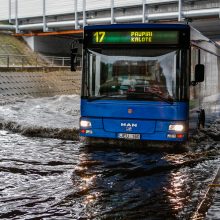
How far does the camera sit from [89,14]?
45.8 meters

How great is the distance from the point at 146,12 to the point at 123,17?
214cm

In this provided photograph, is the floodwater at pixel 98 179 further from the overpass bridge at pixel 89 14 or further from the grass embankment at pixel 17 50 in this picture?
the grass embankment at pixel 17 50

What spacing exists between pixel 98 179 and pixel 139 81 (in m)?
2.90

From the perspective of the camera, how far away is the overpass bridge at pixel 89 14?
36.0 m

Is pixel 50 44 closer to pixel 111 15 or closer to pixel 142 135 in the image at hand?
pixel 111 15

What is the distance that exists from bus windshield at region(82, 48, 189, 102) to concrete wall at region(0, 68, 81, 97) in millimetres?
22691

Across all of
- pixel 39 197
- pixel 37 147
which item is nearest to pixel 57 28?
pixel 37 147

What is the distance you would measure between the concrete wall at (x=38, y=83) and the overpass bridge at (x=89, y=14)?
5500 mm

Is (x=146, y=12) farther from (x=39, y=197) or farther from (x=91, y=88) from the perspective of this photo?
(x=39, y=197)

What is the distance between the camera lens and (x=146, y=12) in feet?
129

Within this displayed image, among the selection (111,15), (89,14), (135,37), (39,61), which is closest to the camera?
(135,37)

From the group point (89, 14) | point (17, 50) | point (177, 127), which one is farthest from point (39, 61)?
point (177, 127)

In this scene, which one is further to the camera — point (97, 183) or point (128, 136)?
point (128, 136)

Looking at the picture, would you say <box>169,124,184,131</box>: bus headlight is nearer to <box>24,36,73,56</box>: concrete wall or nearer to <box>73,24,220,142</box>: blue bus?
<box>73,24,220,142</box>: blue bus
